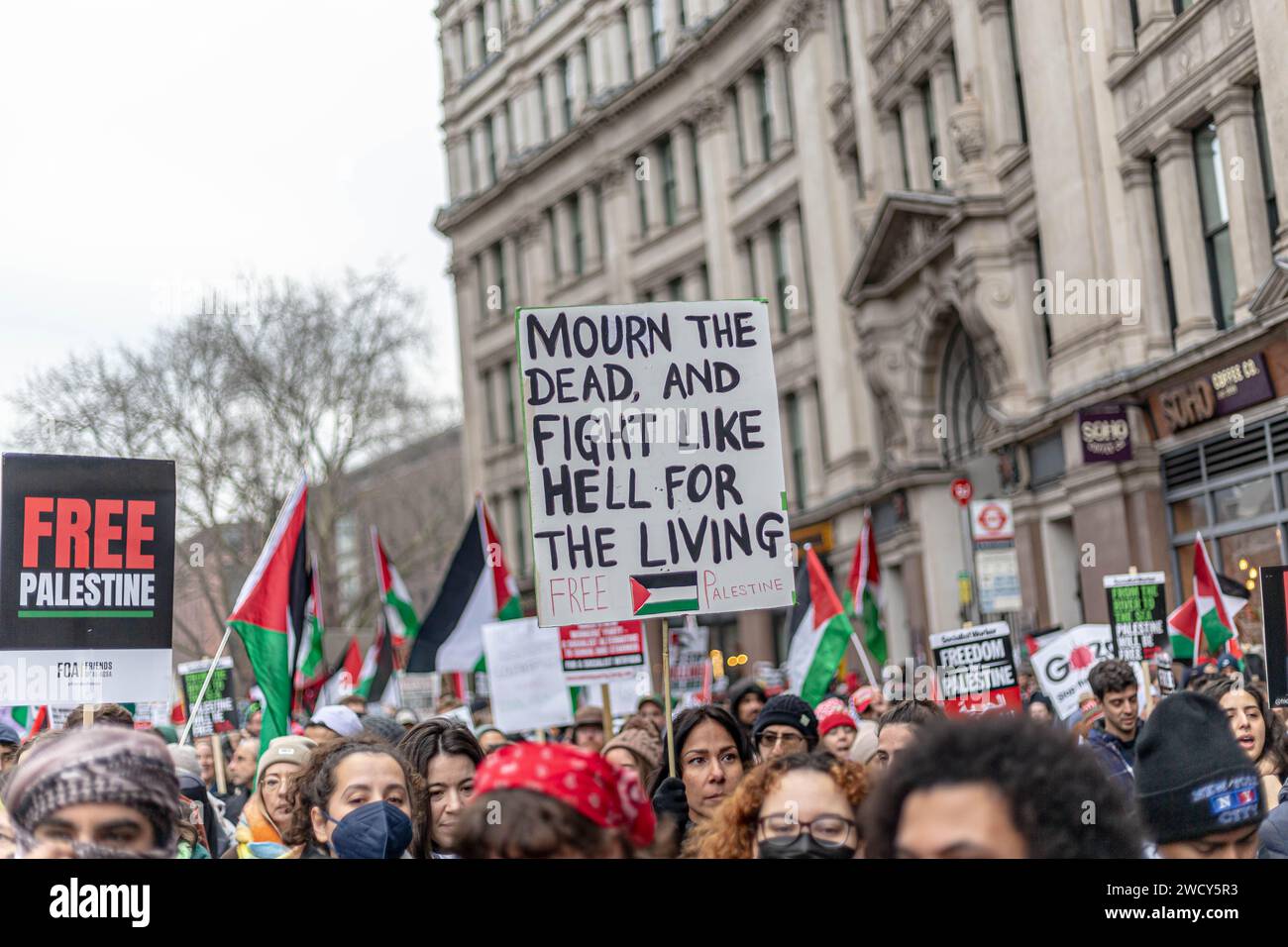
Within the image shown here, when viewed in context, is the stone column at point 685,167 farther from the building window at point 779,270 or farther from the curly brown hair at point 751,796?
the curly brown hair at point 751,796

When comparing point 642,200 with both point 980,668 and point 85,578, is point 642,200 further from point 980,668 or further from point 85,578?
point 85,578

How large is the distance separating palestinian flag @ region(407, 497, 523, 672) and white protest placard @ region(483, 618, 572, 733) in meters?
1.95

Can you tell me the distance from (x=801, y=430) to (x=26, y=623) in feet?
96.9

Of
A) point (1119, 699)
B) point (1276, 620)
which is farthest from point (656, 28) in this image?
point (1119, 699)

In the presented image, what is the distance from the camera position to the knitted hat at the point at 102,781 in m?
3.25

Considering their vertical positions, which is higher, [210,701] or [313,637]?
[313,637]

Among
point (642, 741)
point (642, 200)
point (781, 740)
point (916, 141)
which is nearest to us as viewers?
point (781, 740)

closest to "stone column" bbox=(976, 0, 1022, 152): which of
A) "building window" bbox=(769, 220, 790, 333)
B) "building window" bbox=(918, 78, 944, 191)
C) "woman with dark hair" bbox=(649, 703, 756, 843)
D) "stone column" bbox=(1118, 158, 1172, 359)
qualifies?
"building window" bbox=(918, 78, 944, 191)

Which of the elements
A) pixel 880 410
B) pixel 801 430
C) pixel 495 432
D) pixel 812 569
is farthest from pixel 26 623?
pixel 495 432

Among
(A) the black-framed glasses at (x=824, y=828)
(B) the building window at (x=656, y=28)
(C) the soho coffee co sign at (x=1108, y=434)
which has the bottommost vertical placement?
(A) the black-framed glasses at (x=824, y=828)

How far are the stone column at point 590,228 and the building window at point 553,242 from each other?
1.48 metres

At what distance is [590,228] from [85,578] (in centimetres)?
3724

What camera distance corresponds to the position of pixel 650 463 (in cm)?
740

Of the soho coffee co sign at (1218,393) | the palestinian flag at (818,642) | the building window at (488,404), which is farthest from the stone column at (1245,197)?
the building window at (488,404)
